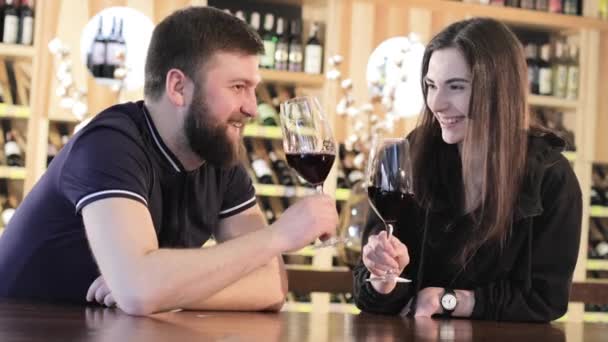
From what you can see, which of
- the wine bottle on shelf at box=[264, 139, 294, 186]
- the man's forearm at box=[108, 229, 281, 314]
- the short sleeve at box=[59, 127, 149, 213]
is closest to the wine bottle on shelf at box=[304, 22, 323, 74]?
the wine bottle on shelf at box=[264, 139, 294, 186]

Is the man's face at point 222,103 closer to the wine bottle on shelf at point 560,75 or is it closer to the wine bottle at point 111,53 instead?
the wine bottle at point 111,53

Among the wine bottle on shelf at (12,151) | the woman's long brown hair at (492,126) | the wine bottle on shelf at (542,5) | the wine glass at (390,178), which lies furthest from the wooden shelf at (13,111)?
the wine glass at (390,178)

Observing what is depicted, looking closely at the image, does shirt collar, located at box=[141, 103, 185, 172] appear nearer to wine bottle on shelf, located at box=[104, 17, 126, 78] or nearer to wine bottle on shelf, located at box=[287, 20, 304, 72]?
wine bottle on shelf, located at box=[104, 17, 126, 78]

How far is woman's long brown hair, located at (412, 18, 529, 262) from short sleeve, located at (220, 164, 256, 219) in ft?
1.18

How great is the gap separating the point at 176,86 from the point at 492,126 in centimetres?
61

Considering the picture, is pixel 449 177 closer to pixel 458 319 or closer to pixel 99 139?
pixel 458 319

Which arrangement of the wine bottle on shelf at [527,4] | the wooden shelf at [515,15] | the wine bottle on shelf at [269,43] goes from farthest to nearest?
the wine bottle on shelf at [527,4]
the wooden shelf at [515,15]
the wine bottle on shelf at [269,43]

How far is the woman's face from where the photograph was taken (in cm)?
193

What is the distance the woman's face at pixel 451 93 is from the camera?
6.34 feet

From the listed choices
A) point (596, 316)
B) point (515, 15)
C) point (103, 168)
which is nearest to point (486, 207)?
point (103, 168)

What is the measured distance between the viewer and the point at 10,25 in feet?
15.7

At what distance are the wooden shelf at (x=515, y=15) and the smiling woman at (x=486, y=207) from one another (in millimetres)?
3493

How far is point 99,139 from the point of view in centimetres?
179

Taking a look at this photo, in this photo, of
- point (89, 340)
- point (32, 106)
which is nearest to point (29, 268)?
point (89, 340)
